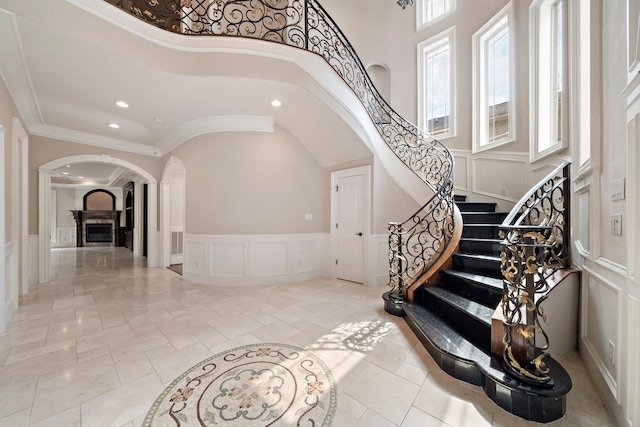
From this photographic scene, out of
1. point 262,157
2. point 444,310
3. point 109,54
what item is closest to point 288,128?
point 262,157

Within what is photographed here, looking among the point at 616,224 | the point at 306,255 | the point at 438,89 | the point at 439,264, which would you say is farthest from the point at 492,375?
the point at 438,89

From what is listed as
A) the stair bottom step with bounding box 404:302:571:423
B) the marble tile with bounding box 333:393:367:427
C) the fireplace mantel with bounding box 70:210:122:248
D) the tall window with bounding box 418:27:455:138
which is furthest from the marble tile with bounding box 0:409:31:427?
the fireplace mantel with bounding box 70:210:122:248

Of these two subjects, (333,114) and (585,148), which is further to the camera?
(333,114)

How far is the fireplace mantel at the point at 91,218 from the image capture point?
10695 millimetres

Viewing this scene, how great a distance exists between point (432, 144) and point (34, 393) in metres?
5.94

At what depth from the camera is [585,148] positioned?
2.13 meters

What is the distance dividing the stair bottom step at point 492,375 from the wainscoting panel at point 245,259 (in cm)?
274

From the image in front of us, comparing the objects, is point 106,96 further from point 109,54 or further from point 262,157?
point 262,157

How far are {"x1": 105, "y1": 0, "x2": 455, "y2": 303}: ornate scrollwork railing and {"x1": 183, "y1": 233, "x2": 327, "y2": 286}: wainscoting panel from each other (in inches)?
81.5

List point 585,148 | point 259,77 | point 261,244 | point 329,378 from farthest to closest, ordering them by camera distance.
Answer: point 261,244 < point 259,77 < point 585,148 < point 329,378

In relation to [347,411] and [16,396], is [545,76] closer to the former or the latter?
[347,411]

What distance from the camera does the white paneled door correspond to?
4.55 meters

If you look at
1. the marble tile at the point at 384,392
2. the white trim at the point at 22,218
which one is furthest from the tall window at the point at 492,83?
the white trim at the point at 22,218

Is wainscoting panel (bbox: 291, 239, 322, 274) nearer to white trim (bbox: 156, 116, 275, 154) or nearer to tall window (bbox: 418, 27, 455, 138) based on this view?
white trim (bbox: 156, 116, 275, 154)
